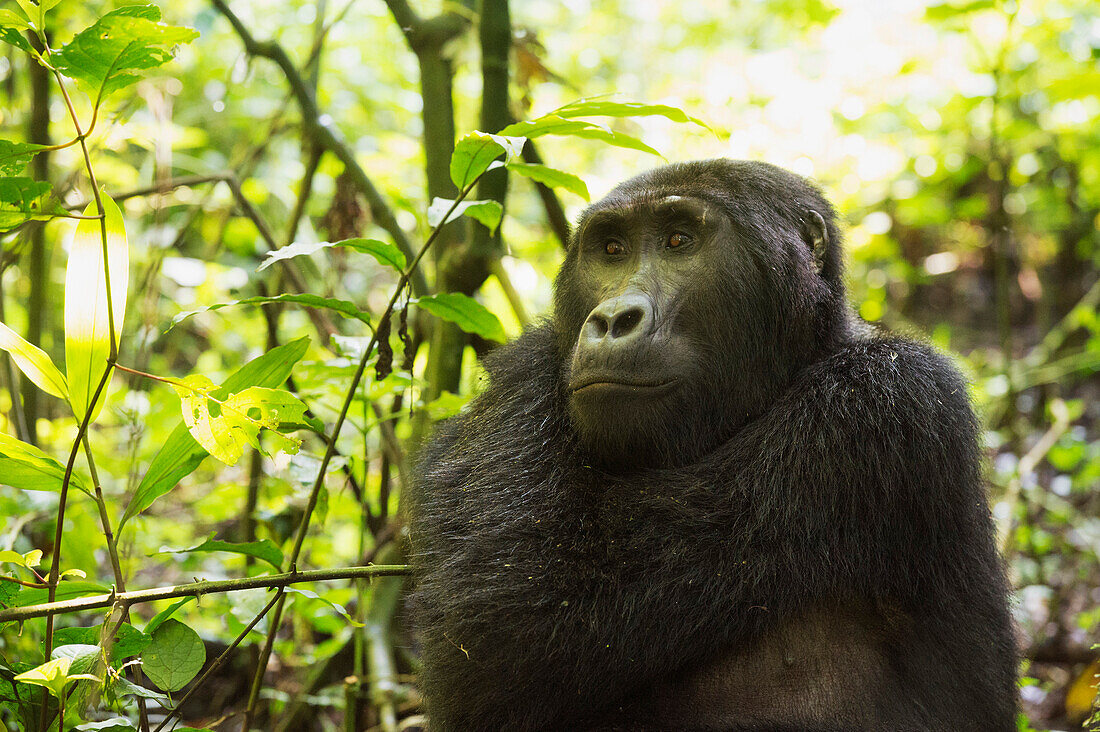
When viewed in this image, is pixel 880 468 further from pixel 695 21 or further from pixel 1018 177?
Answer: pixel 695 21

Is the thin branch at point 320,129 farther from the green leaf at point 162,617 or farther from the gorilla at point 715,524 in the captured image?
the green leaf at point 162,617

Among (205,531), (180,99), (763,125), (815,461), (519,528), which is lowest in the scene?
(205,531)

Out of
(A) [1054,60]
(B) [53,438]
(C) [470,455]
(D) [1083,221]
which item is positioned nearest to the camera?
(C) [470,455]

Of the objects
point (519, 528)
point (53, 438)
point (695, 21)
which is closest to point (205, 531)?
point (53, 438)

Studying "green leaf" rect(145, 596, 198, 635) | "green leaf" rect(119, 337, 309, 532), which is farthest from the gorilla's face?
"green leaf" rect(145, 596, 198, 635)

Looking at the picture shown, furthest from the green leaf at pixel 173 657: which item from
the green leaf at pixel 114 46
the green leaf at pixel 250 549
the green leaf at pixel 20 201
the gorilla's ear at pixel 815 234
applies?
the gorilla's ear at pixel 815 234

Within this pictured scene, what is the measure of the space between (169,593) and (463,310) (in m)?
1.09

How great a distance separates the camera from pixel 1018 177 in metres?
6.60

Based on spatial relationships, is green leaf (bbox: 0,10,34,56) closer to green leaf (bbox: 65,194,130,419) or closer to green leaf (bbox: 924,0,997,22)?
green leaf (bbox: 65,194,130,419)

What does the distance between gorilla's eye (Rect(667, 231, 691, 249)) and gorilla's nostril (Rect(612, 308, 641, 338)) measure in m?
0.38

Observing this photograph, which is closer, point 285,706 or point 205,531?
point 285,706

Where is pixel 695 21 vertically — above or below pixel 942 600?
above

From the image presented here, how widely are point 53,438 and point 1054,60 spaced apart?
695 cm

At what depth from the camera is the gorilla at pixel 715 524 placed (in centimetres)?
216
